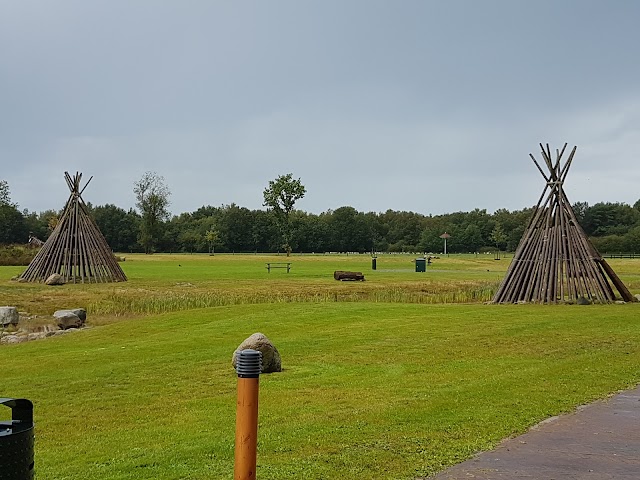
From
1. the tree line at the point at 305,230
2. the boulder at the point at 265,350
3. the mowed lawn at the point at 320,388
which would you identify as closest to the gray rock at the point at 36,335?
the mowed lawn at the point at 320,388

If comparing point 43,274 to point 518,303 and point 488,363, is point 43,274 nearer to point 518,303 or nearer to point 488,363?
point 518,303

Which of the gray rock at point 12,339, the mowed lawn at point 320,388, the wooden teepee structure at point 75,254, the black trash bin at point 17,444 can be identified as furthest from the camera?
the wooden teepee structure at point 75,254

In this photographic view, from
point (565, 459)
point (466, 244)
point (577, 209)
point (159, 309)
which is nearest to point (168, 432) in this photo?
point (565, 459)

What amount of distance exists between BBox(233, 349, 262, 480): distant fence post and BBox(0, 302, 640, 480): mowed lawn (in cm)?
137

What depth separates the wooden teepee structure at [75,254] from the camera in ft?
127

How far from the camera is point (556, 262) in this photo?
1022 inches

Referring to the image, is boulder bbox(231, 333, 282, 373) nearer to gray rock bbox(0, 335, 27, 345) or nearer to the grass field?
the grass field

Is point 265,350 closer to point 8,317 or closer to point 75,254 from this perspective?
point 8,317

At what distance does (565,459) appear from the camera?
6.19 meters

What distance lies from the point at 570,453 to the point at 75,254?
36908 mm

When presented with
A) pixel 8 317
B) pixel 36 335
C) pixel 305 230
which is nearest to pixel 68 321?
pixel 36 335

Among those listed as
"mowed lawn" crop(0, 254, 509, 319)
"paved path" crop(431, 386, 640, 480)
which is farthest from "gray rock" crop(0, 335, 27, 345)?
"paved path" crop(431, 386, 640, 480)

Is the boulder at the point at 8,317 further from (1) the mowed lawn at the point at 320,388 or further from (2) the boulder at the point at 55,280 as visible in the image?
(2) the boulder at the point at 55,280

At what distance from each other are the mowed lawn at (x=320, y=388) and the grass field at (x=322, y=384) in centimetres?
3
